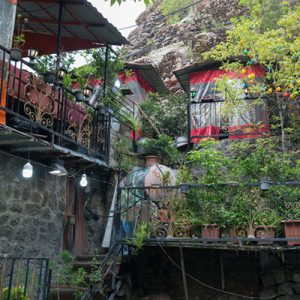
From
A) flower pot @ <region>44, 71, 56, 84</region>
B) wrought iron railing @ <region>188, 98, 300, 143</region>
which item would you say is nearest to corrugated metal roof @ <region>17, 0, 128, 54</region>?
flower pot @ <region>44, 71, 56, 84</region>

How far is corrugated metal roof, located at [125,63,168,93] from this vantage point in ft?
43.5

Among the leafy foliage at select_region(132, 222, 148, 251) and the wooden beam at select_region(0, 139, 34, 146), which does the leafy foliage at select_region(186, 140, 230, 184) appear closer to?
the leafy foliage at select_region(132, 222, 148, 251)

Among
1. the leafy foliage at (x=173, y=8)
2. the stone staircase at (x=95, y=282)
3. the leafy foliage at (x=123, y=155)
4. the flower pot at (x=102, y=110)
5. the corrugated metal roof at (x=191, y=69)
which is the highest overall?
the leafy foliage at (x=173, y=8)

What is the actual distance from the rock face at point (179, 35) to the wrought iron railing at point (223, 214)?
9.40 metres

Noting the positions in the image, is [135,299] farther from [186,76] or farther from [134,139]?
[186,76]

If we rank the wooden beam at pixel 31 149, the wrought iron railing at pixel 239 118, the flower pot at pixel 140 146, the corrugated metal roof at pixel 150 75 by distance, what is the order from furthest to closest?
the corrugated metal roof at pixel 150 75
the flower pot at pixel 140 146
the wrought iron railing at pixel 239 118
the wooden beam at pixel 31 149

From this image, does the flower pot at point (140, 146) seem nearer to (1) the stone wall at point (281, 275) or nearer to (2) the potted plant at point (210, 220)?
(2) the potted plant at point (210, 220)

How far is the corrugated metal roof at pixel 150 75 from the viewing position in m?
13.3

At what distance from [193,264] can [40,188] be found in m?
3.49

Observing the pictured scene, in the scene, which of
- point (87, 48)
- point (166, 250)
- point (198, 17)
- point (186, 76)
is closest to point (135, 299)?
point (166, 250)

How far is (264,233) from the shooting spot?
7.30 metres

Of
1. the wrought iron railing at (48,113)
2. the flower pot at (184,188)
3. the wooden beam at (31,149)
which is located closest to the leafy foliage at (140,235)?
the flower pot at (184,188)

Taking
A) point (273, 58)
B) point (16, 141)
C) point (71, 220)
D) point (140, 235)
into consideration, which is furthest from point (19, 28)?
point (273, 58)

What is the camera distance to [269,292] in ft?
26.6
